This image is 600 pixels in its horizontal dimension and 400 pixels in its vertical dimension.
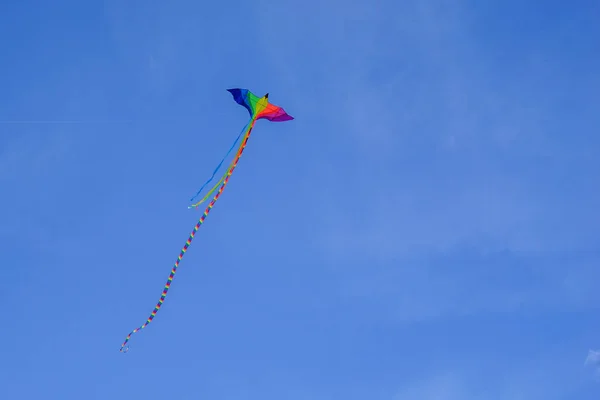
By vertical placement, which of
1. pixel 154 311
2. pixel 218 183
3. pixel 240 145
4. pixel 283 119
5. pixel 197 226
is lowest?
pixel 154 311

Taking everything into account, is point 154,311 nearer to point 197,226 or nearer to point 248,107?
point 197,226

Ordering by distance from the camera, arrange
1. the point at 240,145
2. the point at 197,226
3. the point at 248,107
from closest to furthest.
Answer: the point at 197,226, the point at 240,145, the point at 248,107

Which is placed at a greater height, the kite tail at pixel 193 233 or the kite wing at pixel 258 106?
the kite wing at pixel 258 106

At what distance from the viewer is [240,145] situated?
1451 cm

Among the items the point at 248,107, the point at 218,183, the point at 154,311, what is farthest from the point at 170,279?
the point at 248,107

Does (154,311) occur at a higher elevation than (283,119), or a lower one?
lower

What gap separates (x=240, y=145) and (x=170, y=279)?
13.4ft

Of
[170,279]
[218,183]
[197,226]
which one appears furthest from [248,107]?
[170,279]

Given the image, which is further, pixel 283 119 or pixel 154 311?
pixel 283 119

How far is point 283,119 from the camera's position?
15.7 m

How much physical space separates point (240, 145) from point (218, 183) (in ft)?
4.75

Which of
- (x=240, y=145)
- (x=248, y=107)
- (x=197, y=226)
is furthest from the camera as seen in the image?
(x=248, y=107)

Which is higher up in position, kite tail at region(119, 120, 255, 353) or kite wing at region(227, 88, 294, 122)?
kite wing at region(227, 88, 294, 122)

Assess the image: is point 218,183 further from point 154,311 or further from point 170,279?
point 154,311
